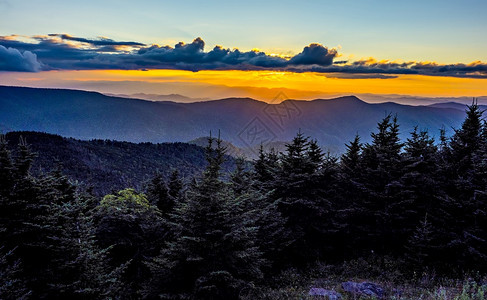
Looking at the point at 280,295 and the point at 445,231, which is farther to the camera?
the point at 445,231

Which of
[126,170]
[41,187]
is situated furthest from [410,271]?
[126,170]

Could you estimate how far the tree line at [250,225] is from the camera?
502 inches

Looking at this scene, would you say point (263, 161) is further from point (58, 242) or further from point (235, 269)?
point (58, 242)

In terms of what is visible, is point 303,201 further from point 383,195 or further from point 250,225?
point 383,195

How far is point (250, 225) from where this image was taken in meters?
18.2

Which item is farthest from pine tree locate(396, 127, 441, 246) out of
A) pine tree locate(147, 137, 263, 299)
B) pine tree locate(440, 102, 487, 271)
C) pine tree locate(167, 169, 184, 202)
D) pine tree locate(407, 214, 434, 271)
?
pine tree locate(167, 169, 184, 202)

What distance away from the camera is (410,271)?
57.1 ft

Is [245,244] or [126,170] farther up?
[245,244]

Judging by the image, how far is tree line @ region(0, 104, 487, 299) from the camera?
41.9 feet

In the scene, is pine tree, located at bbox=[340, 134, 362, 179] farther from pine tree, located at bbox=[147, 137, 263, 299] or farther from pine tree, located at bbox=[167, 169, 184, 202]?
pine tree, located at bbox=[167, 169, 184, 202]

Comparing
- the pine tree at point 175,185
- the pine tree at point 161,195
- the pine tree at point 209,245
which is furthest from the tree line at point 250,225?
the pine tree at point 175,185

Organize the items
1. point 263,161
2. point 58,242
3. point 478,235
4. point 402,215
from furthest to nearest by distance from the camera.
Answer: point 263,161, point 402,215, point 478,235, point 58,242

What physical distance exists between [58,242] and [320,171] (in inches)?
642

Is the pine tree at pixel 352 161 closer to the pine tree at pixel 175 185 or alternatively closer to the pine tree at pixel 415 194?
the pine tree at pixel 415 194
